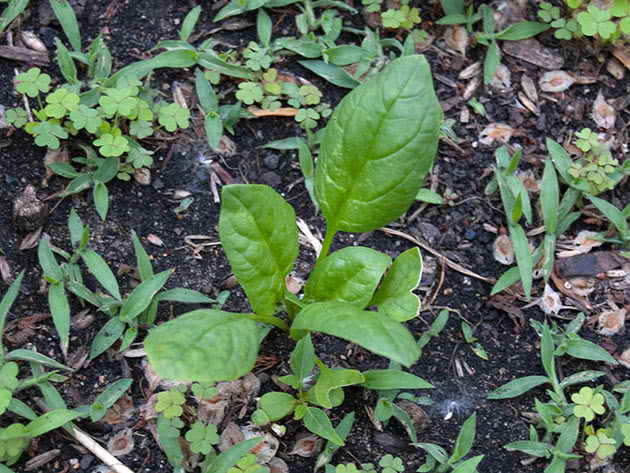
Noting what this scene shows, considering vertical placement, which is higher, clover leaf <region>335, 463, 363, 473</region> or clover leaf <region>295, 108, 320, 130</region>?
clover leaf <region>295, 108, 320, 130</region>

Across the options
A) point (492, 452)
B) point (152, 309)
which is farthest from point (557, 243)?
point (152, 309)

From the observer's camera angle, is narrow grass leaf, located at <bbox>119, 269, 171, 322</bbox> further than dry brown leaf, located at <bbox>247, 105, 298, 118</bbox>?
No

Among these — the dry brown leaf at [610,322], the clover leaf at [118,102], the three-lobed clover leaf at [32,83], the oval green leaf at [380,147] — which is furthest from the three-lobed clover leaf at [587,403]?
the three-lobed clover leaf at [32,83]

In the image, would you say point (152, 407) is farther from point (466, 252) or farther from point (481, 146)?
point (481, 146)

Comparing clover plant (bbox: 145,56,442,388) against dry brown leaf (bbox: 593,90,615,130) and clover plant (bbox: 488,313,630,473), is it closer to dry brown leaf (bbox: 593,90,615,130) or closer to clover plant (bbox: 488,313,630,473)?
clover plant (bbox: 488,313,630,473)

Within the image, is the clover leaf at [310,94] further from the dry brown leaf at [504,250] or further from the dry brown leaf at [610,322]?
the dry brown leaf at [610,322]

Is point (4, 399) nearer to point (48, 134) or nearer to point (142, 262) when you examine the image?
point (142, 262)

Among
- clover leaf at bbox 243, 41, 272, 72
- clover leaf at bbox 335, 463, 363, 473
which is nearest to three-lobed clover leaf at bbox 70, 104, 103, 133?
clover leaf at bbox 243, 41, 272, 72

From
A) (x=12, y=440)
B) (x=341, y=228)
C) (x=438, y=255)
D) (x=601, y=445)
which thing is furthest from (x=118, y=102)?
(x=601, y=445)
